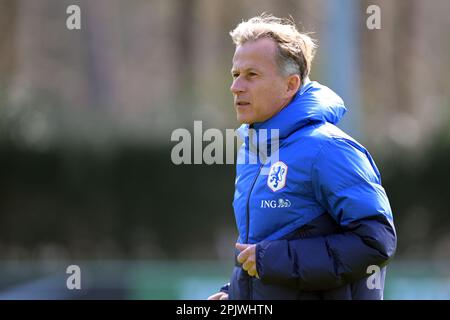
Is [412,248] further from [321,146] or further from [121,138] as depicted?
[321,146]

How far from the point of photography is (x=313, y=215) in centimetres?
330

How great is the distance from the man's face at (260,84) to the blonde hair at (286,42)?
3 cm

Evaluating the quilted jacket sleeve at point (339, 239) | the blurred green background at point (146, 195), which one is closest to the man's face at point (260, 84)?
the quilted jacket sleeve at point (339, 239)

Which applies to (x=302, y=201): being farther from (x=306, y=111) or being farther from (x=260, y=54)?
(x=260, y=54)

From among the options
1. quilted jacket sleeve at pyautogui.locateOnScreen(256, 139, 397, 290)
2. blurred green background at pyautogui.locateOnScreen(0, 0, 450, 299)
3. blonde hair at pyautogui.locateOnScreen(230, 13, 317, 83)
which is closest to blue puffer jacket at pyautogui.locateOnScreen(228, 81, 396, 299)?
quilted jacket sleeve at pyautogui.locateOnScreen(256, 139, 397, 290)

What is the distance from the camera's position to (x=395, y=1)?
24.1m

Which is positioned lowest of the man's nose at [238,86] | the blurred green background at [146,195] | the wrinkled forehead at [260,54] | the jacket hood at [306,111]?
the blurred green background at [146,195]

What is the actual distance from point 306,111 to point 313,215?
1.41 feet

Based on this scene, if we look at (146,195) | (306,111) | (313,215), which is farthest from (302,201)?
(146,195)

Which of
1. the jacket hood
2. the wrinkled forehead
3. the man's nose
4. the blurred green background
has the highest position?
the wrinkled forehead

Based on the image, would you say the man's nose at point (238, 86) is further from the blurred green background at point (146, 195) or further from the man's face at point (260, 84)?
the blurred green background at point (146, 195)

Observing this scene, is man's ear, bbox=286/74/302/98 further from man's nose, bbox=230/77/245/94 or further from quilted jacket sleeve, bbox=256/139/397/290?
quilted jacket sleeve, bbox=256/139/397/290

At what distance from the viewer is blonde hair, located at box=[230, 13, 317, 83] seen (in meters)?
3.56

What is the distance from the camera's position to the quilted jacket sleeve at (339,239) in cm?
320
